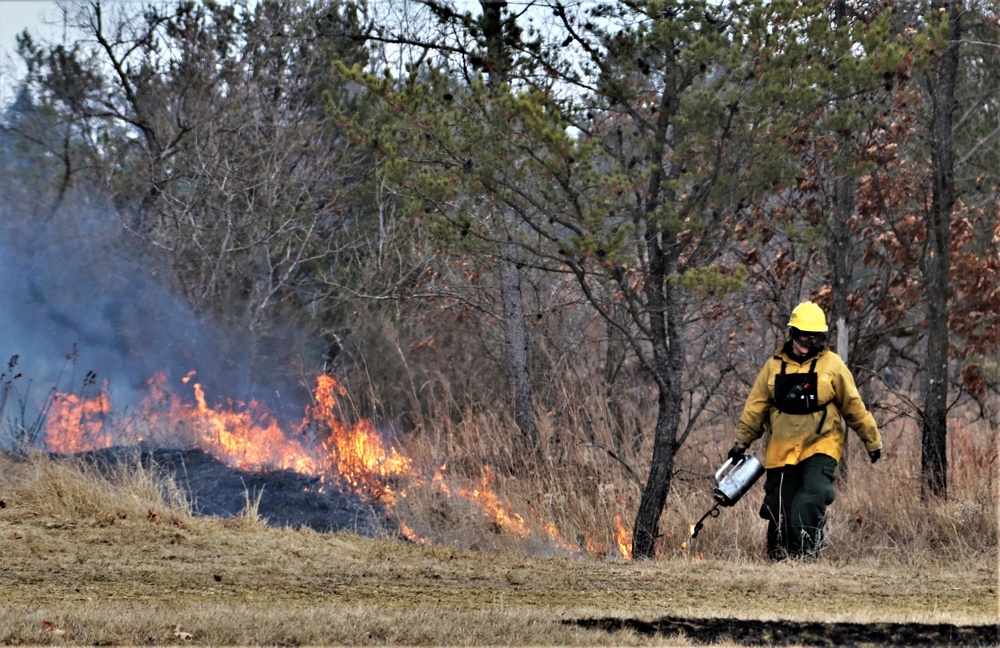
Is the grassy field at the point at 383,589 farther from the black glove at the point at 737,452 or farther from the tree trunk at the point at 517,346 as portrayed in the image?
the tree trunk at the point at 517,346

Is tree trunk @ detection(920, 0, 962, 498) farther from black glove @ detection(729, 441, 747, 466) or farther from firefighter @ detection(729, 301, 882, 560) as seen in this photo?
black glove @ detection(729, 441, 747, 466)

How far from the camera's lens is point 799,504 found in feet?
29.1

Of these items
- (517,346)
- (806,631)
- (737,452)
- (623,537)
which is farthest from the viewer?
(517,346)

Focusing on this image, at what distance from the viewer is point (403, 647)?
212 inches

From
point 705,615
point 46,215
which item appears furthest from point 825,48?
point 46,215

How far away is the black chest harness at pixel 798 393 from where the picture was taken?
8.75 meters

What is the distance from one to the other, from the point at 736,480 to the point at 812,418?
0.75 m

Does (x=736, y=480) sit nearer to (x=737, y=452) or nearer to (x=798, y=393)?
(x=737, y=452)

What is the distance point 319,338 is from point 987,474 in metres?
11.5

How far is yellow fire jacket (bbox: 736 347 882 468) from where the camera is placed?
8.73m

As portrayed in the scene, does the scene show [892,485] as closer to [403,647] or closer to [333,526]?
[333,526]

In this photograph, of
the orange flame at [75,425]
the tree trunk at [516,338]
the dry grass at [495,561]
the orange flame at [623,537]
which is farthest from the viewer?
the orange flame at [75,425]

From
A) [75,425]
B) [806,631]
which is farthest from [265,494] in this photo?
[806,631]

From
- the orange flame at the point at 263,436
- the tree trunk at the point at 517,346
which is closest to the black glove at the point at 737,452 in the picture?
the tree trunk at the point at 517,346
